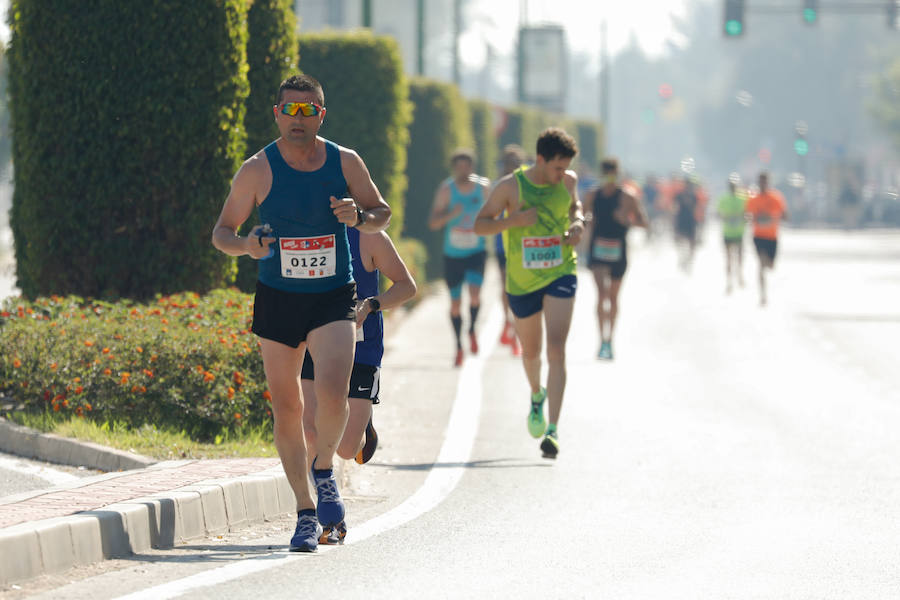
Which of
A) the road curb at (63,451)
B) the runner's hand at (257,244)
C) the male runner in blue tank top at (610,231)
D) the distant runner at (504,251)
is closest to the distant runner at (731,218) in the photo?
the distant runner at (504,251)

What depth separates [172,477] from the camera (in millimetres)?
7777

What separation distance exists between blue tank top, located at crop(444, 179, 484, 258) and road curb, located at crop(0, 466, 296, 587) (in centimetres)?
706

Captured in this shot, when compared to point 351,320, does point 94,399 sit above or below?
below

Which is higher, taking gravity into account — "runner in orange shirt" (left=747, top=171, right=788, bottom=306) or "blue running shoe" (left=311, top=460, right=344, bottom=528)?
"blue running shoe" (left=311, top=460, right=344, bottom=528)

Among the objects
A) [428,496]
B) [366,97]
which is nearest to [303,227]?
[428,496]

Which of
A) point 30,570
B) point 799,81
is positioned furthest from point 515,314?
point 799,81

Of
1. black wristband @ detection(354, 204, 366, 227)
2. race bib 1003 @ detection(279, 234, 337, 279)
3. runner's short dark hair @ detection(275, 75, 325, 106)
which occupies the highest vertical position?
runner's short dark hair @ detection(275, 75, 325, 106)

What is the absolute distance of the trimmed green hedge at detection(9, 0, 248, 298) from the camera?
1248 cm

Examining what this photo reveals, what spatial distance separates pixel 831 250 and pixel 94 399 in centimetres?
3843

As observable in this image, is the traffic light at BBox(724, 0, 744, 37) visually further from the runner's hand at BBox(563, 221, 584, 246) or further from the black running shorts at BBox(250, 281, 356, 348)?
the black running shorts at BBox(250, 281, 356, 348)

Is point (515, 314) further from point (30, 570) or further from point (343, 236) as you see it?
point (30, 570)

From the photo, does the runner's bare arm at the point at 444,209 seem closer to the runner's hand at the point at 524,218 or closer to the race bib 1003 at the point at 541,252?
the race bib 1003 at the point at 541,252

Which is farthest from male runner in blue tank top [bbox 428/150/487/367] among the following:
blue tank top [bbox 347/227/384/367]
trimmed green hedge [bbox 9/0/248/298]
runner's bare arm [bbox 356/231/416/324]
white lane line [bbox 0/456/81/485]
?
runner's bare arm [bbox 356/231/416/324]

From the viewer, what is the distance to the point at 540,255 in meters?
10.0
